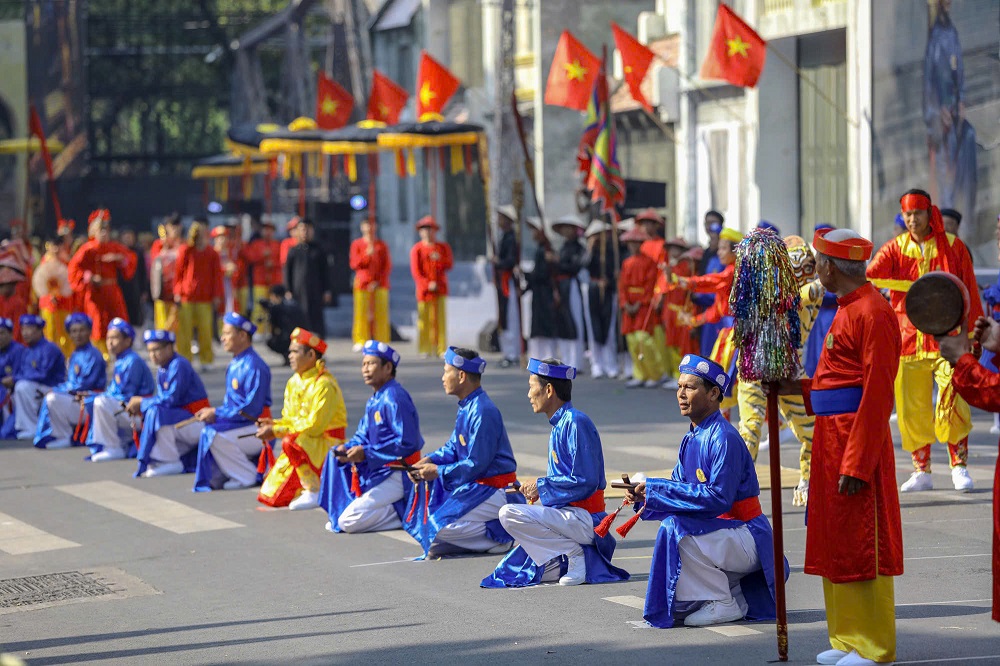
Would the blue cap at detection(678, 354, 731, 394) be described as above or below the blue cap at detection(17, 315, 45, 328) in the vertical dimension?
above

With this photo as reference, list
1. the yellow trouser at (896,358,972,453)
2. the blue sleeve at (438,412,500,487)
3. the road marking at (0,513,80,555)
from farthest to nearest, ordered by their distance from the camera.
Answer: the yellow trouser at (896,358,972,453) → the road marking at (0,513,80,555) → the blue sleeve at (438,412,500,487)

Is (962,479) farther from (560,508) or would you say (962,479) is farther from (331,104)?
(331,104)

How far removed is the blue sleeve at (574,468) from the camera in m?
8.57

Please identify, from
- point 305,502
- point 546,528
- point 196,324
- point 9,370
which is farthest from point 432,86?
point 546,528

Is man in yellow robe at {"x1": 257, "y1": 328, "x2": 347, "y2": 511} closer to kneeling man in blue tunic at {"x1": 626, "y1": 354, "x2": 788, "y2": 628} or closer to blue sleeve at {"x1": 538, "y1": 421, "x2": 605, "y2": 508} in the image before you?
blue sleeve at {"x1": 538, "y1": 421, "x2": 605, "y2": 508}

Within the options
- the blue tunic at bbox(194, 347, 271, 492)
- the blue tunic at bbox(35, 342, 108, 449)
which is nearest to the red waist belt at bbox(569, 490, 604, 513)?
the blue tunic at bbox(194, 347, 271, 492)

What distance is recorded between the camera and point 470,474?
31.8 feet

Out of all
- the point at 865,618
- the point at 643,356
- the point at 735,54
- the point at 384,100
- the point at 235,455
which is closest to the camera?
the point at 865,618

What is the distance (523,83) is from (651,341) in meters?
11.9

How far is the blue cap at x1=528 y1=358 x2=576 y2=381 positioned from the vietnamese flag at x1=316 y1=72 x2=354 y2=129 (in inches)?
821

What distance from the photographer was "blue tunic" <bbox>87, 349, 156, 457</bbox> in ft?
48.3

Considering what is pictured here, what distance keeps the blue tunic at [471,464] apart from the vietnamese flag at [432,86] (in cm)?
1609

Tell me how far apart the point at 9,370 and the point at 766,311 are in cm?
1100

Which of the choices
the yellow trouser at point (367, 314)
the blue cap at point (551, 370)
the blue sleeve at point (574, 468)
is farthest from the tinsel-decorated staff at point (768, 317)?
the yellow trouser at point (367, 314)
